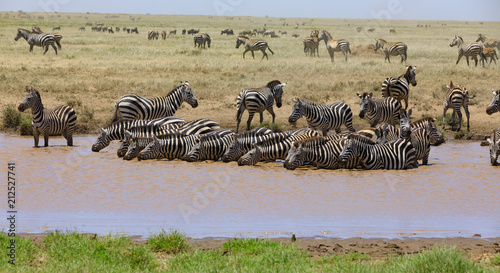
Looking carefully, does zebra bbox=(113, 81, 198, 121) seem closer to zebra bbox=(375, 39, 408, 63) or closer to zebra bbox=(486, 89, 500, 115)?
zebra bbox=(486, 89, 500, 115)

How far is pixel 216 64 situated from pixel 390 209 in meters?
20.5

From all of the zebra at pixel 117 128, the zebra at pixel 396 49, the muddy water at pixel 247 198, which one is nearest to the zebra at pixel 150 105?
the zebra at pixel 117 128

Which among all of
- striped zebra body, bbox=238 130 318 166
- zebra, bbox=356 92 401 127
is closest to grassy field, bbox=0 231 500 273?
striped zebra body, bbox=238 130 318 166

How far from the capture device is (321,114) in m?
14.2

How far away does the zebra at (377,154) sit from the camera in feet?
38.0

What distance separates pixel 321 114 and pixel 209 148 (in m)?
2.81

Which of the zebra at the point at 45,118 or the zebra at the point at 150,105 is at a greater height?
the zebra at the point at 150,105

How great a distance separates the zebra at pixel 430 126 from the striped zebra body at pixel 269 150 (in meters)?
2.69

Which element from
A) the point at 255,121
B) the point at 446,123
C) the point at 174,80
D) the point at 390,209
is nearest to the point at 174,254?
the point at 390,209

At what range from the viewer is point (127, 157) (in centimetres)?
1249

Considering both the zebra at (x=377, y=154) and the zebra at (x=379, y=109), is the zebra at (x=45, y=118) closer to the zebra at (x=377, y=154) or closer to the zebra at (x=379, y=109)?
the zebra at (x=377, y=154)

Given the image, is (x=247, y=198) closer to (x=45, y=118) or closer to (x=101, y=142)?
(x=101, y=142)

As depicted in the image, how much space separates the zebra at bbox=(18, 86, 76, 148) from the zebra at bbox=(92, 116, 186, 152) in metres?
0.73

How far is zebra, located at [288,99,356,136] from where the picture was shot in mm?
13938
